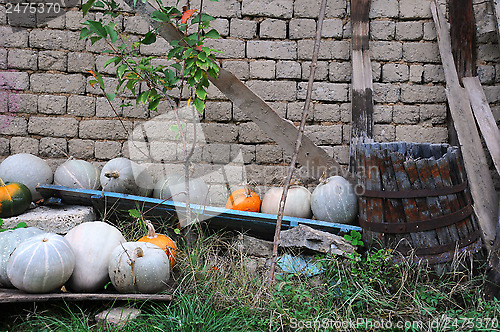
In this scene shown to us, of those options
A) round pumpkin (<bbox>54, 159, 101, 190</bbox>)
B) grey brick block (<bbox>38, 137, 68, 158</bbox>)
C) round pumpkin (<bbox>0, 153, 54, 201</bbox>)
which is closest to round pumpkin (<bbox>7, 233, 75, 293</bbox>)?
round pumpkin (<bbox>54, 159, 101, 190</bbox>)

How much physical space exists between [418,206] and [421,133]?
176cm

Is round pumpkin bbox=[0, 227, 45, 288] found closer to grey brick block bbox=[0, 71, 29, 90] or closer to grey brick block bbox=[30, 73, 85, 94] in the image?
grey brick block bbox=[30, 73, 85, 94]

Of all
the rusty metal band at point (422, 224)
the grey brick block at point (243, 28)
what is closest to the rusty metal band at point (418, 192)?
the rusty metal band at point (422, 224)

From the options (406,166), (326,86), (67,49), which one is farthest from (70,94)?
(406,166)

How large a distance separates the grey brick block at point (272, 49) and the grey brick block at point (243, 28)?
0.09 meters

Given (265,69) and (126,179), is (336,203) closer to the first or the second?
(265,69)

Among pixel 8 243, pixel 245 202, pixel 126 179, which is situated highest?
pixel 126 179

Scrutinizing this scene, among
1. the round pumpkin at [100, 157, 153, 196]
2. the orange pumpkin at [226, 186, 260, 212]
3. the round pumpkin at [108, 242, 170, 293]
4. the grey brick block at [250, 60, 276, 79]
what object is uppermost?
the grey brick block at [250, 60, 276, 79]

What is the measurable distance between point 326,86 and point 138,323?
10.4 ft

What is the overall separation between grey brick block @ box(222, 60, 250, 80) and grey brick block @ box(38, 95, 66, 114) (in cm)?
187

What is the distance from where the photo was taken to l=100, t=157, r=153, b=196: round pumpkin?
3666mm

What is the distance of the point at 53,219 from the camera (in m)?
3.21

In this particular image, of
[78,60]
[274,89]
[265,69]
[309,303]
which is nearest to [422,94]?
Result: [274,89]

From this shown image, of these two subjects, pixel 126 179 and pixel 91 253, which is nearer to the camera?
pixel 91 253
